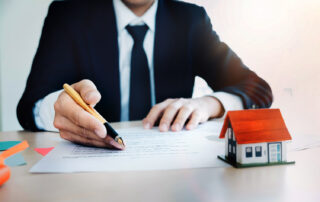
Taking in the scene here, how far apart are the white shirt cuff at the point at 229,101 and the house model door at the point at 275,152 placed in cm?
58

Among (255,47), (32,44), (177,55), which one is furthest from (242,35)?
(32,44)

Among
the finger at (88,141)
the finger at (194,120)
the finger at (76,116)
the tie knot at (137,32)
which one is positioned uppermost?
the tie knot at (137,32)

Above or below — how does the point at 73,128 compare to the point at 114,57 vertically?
below

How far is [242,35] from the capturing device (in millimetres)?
1298

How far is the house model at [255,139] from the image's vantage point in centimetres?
39

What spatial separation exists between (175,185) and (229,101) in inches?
29.5

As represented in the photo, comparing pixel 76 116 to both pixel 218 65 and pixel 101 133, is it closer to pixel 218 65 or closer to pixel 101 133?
pixel 101 133

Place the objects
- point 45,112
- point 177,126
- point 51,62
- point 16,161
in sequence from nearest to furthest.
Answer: point 16,161 < point 177,126 < point 45,112 < point 51,62

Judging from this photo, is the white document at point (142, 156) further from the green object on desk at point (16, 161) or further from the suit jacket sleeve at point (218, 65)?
the suit jacket sleeve at point (218, 65)

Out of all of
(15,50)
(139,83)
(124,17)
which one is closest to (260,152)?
(139,83)

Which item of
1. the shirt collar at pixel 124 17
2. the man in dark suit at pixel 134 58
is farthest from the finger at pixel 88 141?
the shirt collar at pixel 124 17

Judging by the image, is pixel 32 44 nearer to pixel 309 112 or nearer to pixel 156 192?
pixel 156 192

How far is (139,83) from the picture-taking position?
119 centimetres

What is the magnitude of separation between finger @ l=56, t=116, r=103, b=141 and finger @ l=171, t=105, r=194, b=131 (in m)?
0.23
